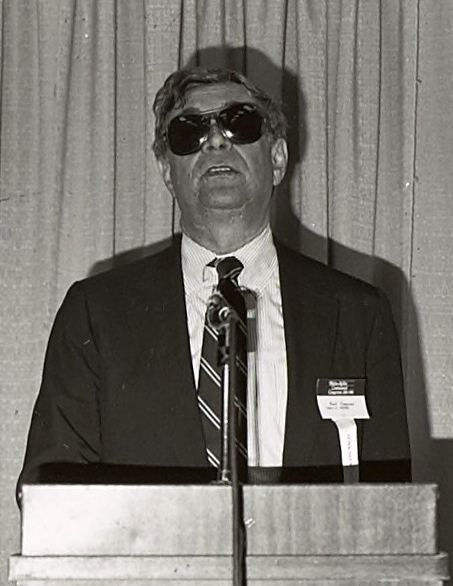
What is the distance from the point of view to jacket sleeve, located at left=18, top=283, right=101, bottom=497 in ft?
6.40

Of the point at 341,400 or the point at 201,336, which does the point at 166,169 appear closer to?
the point at 201,336

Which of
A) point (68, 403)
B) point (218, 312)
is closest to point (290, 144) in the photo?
point (68, 403)

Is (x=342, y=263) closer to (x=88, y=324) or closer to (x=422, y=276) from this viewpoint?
(x=422, y=276)

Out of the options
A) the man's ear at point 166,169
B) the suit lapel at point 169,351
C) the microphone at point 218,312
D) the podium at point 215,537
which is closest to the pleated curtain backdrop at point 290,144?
the man's ear at point 166,169

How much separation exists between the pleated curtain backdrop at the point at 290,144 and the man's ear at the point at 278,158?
45cm

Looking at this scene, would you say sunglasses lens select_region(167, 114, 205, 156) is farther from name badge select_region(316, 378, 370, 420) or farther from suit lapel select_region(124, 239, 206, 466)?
name badge select_region(316, 378, 370, 420)

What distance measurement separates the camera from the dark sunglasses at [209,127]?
A: 2.18 metres

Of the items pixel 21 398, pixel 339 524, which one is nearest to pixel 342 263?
pixel 21 398

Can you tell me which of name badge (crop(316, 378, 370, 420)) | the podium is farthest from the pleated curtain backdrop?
the podium

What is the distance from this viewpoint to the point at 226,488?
1160mm

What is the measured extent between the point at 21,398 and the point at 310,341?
0.91 metres

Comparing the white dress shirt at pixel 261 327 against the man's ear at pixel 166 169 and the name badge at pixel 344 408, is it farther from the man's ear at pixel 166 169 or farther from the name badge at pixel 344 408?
the name badge at pixel 344 408

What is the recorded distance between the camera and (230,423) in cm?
118

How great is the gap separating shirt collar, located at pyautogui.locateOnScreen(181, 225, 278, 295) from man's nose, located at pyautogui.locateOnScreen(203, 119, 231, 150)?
18 cm
